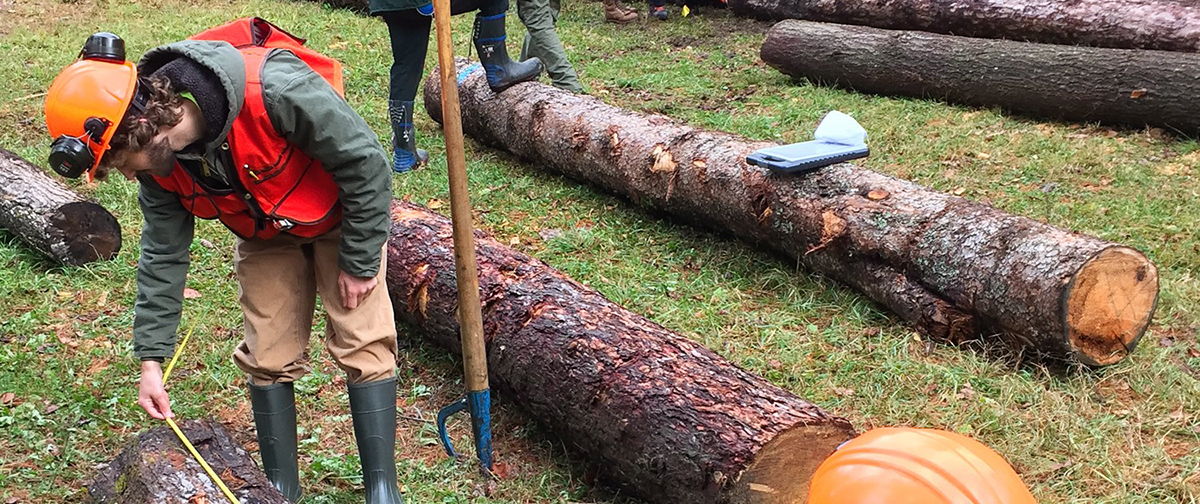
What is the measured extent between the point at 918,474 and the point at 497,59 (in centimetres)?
480

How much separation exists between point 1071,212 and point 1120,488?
2.26 meters

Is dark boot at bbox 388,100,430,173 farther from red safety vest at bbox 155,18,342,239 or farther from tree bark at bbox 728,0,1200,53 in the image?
tree bark at bbox 728,0,1200,53

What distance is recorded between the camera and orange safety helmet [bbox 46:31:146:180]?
1.98 meters

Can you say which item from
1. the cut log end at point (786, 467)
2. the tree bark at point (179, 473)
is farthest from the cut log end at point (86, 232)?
the cut log end at point (786, 467)

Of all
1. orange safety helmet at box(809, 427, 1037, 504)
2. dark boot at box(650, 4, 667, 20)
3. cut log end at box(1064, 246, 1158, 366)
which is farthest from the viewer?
dark boot at box(650, 4, 667, 20)

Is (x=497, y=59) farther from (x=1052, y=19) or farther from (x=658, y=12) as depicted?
(x=658, y=12)

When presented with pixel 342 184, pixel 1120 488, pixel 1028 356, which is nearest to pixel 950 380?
pixel 1028 356

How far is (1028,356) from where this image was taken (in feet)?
11.9

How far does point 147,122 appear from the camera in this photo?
2105mm

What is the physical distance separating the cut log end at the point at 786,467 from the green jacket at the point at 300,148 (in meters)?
1.21

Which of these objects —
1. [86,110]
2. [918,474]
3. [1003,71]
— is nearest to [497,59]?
[1003,71]

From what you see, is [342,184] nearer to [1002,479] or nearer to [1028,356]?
[1002,479]

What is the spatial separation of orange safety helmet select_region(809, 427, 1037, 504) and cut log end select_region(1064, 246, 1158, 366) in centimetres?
186

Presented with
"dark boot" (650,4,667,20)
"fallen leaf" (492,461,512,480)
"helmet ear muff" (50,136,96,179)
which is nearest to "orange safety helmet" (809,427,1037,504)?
"fallen leaf" (492,461,512,480)
